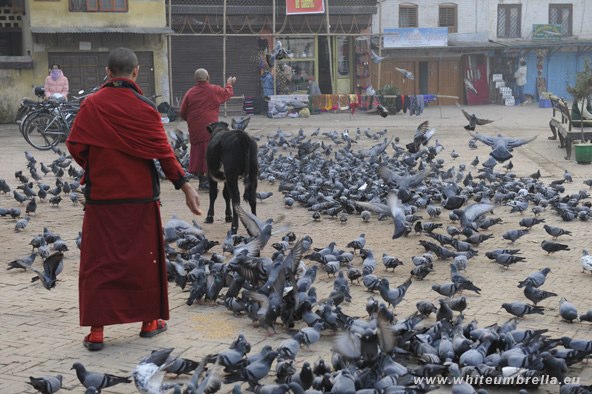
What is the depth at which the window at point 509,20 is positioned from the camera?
41.1 metres

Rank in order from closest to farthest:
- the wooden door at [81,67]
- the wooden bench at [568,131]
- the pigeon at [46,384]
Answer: the pigeon at [46,384] < the wooden bench at [568,131] < the wooden door at [81,67]

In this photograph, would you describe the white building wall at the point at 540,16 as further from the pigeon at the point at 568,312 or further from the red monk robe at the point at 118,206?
the red monk robe at the point at 118,206

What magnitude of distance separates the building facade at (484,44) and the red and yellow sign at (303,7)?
6.60 m

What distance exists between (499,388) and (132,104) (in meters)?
3.08

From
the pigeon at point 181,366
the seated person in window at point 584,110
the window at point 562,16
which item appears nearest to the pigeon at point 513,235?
the pigeon at point 181,366

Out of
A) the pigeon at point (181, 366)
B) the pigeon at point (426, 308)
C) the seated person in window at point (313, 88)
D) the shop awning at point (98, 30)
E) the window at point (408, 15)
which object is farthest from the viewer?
the window at point (408, 15)

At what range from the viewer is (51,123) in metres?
19.3

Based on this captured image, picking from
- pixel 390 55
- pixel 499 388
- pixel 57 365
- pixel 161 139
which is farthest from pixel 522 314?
pixel 390 55

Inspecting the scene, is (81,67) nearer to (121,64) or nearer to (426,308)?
(121,64)

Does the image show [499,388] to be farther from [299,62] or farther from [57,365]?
[299,62]

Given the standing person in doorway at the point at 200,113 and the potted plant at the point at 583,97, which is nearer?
the standing person in doorway at the point at 200,113

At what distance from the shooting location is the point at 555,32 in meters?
41.2

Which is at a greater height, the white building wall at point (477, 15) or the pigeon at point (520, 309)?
the white building wall at point (477, 15)

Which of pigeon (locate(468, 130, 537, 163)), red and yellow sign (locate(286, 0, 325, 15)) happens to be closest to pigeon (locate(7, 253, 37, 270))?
pigeon (locate(468, 130, 537, 163))
